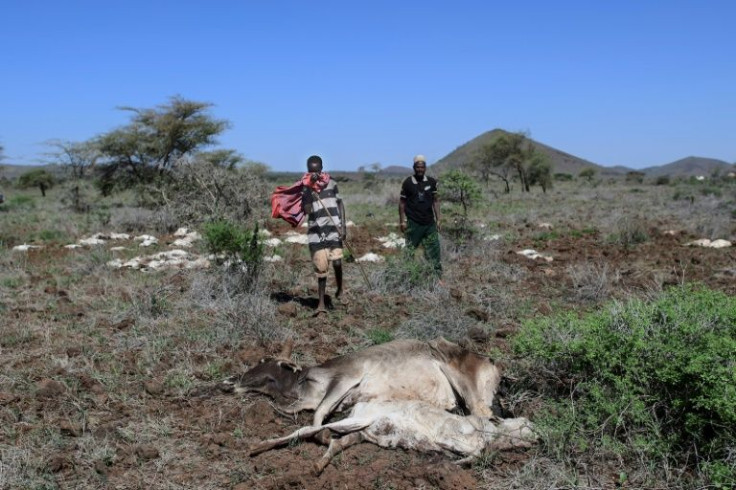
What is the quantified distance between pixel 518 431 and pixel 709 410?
99 centimetres

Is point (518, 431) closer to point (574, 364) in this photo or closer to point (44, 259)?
point (574, 364)

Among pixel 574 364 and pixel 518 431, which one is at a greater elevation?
pixel 574 364

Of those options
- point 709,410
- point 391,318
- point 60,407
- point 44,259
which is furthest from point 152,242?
point 709,410

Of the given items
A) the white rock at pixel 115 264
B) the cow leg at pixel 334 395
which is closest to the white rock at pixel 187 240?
the white rock at pixel 115 264

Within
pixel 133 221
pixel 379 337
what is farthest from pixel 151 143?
pixel 379 337

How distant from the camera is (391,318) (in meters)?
6.28

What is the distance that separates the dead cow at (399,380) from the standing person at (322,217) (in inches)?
96.0

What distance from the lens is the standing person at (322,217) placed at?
21.6 ft

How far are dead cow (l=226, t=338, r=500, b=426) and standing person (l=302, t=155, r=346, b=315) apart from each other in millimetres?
2439

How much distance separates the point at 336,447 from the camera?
140 inches

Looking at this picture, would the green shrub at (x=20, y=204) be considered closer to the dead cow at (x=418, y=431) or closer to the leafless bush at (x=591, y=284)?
the leafless bush at (x=591, y=284)

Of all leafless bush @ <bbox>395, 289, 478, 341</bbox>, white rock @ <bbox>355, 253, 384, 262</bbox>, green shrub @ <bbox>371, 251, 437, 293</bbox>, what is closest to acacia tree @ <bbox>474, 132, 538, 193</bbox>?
white rock @ <bbox>355, 253, 384, 262</bbox>

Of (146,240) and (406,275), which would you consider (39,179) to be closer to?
(146,240)

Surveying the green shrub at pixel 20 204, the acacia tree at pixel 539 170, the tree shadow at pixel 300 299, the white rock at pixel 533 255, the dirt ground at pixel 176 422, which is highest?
the acacia tree at pixel 539 170
